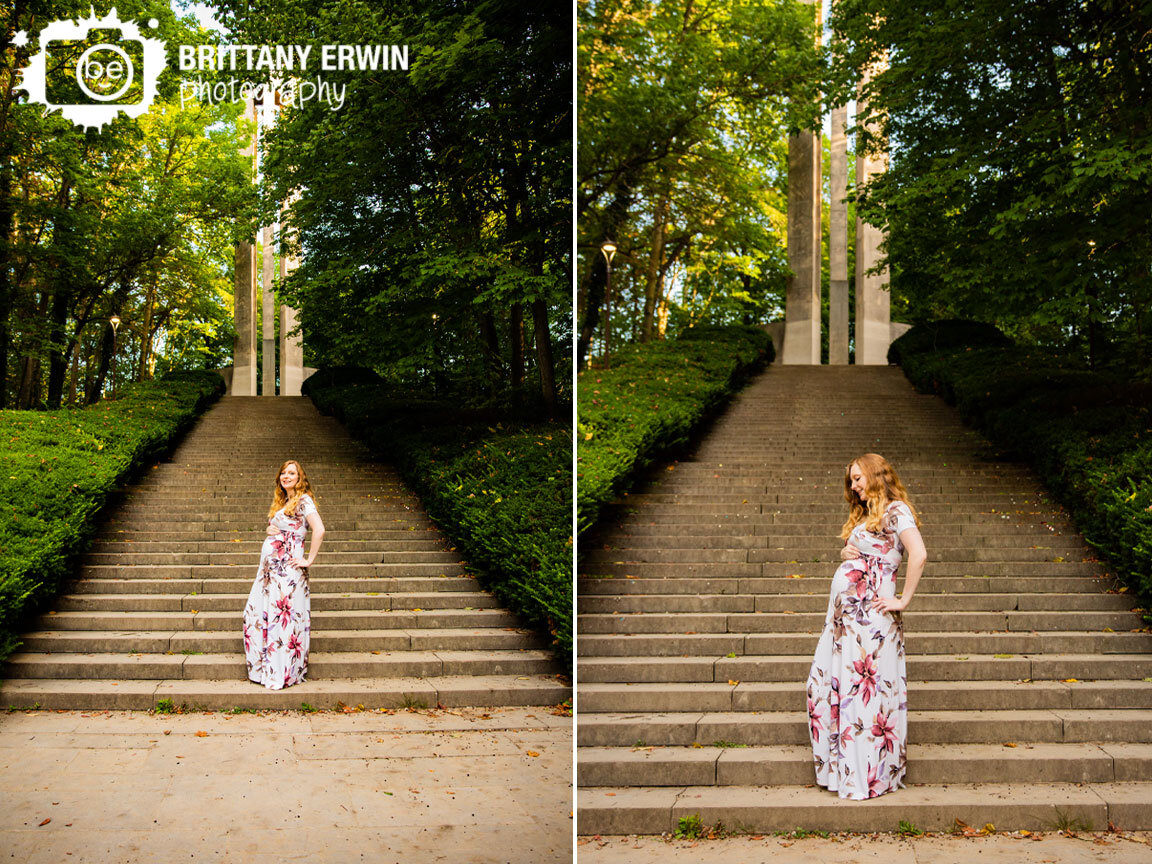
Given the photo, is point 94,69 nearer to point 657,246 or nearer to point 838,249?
point 657,246

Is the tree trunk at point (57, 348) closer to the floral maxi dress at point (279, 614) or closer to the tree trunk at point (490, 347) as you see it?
the floral maxi dress at point (279, 614)

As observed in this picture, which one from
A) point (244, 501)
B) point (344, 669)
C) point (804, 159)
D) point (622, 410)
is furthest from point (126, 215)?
point (804, 159)

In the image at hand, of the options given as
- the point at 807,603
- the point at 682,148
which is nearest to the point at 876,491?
the point at 807,603

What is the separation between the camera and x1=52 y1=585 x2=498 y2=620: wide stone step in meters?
5.07

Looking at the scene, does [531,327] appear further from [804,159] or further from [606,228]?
[804,159]

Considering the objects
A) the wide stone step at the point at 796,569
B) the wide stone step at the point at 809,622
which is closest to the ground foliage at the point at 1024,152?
the wide stone step at the point at 796,569

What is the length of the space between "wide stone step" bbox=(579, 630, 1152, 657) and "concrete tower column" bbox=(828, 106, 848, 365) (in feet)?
69.5

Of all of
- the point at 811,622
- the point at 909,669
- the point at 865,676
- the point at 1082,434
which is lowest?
the point at 909,669

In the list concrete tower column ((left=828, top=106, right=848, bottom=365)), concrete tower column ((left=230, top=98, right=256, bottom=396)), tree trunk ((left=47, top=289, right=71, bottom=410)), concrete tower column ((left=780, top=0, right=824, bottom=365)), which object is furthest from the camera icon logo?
concrete tower column ((left=828, top=106, right=848, bottom=365))

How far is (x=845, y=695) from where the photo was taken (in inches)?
177

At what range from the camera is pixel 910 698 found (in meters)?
5.50

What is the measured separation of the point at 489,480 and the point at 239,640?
7.96ft

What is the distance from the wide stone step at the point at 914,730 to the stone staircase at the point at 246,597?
96 cm

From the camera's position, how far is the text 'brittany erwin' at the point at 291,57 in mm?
A: 4555
